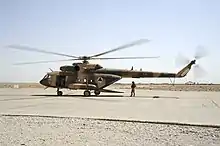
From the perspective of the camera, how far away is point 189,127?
1087 centimetres

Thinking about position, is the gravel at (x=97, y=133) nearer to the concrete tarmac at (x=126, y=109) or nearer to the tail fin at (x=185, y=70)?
the concrete tarmac at (x=126, y=109)

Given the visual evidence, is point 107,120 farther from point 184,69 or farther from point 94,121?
point 184,69

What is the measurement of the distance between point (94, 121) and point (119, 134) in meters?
2.71

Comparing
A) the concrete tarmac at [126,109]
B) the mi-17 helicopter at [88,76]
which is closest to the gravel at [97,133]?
the concrete tarmac at [126,109]

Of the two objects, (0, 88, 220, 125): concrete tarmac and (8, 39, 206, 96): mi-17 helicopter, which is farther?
(8, 39, 206, 96): mi-17 helicopter

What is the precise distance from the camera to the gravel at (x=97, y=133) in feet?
28.2

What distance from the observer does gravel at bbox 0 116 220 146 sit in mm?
8594

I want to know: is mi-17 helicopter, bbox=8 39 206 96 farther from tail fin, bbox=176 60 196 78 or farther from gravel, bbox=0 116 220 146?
gravel, bbox=0 116 220 146

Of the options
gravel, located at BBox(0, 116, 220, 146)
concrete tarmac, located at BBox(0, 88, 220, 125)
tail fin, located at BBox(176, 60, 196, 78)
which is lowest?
concrete tarmac, located at BBox(0, 88, 220, 125)

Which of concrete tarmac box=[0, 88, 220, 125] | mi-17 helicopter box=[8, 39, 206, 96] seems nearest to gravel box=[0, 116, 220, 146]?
concrete tarmac box=[0, 88, 220, 125]

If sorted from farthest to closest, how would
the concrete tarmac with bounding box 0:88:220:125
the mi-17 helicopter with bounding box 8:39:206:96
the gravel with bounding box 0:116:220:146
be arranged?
the mi-17 helicopter with bounding box 8:39:206:96 < the concrete tarmac with bounding box 0:88:220:125 < the gravel with bounding box 0:116:220:146

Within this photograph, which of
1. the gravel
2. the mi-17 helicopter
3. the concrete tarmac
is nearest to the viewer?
the gravel

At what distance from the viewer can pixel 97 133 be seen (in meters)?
9.90

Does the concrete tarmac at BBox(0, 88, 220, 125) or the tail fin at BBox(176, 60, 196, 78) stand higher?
the tail fin at BBox(176, 60, 196, 78)
